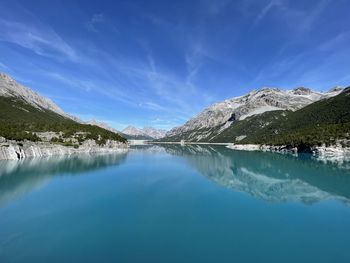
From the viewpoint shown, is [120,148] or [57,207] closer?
[57,207]

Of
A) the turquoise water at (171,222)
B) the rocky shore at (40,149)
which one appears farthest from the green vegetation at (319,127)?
the rocky shore at (40,149)

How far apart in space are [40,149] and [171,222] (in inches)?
3013

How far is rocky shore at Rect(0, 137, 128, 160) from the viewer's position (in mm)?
73438

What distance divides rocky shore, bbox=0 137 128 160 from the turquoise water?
2995cm

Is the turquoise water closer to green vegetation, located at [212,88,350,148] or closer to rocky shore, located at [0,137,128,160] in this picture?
rocky shore, located at [0,137,128,160]

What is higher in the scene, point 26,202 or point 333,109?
point 333,109

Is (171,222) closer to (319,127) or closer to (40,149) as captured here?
(40,149)

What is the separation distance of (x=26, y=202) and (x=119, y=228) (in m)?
14.4

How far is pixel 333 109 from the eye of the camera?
168750 millimetres

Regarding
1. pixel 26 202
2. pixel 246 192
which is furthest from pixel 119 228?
pixel 246 192

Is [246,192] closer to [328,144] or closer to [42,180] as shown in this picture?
[42,180]

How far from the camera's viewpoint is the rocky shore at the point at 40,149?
73438mm

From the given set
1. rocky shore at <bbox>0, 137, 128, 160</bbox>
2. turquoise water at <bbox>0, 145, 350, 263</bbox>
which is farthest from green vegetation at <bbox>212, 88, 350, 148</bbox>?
rocky shore at <bbox>0, 137, 128, 160</bbox>

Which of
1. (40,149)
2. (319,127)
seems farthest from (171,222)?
(319,127)
